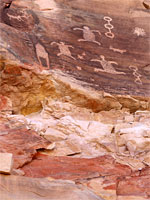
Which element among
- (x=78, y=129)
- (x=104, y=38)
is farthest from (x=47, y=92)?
(x=104, y=38)

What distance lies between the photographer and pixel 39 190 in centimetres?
609

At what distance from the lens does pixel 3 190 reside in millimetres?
5930

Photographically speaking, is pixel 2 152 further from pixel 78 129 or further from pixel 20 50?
pixel 20 50

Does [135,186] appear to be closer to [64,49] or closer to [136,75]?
[136,75]

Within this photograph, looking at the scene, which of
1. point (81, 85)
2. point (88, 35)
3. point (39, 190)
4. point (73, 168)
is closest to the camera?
point (39, 190)

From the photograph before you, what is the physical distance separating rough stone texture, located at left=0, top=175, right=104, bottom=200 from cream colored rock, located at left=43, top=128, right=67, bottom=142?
3.60ft

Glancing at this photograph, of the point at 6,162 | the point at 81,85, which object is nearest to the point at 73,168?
the point at 6,162

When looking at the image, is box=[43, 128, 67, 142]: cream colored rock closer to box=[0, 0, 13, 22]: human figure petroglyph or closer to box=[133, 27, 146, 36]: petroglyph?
box=[0, 0, 13, 22]: human figure petroglyph

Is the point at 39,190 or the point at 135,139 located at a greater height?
the point at 135,139

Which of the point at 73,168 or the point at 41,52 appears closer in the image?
the point at 73,168

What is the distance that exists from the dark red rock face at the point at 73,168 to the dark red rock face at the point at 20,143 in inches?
6.0

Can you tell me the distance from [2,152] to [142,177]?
8.38ft

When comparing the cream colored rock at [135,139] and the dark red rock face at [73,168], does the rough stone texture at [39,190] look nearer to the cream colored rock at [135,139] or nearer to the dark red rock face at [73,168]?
the dark red rock face at [73,168]

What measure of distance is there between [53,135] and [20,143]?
0.70 m
